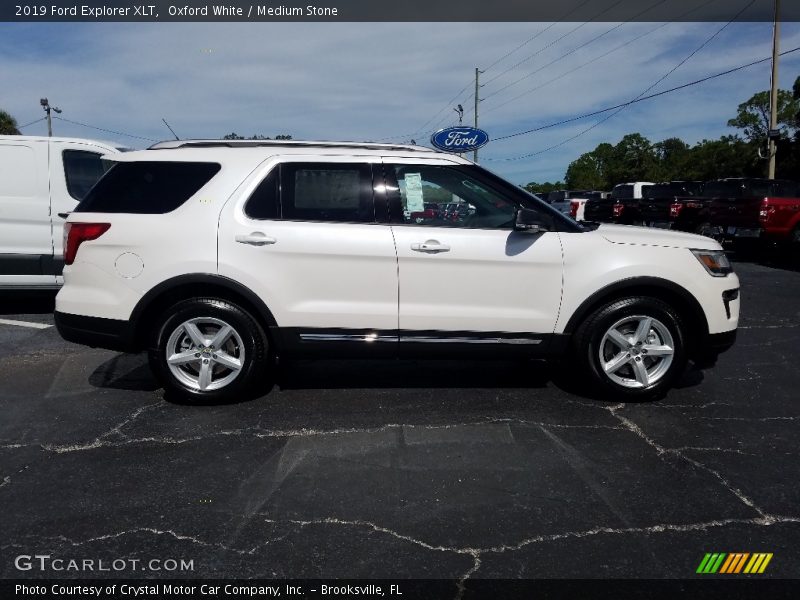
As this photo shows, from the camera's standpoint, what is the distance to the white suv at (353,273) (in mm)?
4676

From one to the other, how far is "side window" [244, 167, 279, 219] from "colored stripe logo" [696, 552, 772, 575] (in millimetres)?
3377

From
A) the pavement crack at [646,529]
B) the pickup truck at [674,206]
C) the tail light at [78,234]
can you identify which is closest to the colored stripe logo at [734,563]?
the pavement crack at [646,529]

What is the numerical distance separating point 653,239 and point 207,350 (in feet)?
11.0

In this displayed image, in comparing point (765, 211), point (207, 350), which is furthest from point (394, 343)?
point (765, 211)

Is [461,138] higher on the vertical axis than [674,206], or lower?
higher

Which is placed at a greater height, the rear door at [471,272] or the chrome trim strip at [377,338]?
the rear door at [471,272]

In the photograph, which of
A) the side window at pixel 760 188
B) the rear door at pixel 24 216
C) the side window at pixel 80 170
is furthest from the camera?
the side window at pixel 760 188

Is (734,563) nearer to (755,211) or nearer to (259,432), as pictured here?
(259,432)

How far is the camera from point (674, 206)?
18.2 meters

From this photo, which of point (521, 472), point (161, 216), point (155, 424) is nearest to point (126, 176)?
point (161, 216)

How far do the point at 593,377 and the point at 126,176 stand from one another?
372cm

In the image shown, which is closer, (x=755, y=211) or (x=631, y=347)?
(x=631, y=347)

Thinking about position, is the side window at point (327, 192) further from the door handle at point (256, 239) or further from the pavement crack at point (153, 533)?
the pavement crack at point (153, 533)

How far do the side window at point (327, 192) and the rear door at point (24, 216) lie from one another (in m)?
4.48
